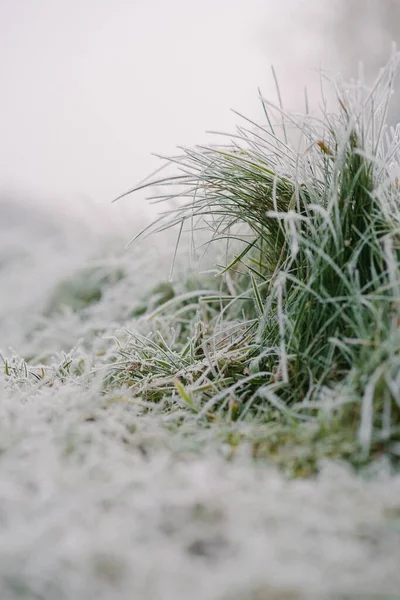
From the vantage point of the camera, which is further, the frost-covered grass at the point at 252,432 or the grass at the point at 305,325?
the grass at the point at 305,325

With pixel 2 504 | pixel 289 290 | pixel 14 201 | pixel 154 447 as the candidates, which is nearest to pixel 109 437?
pixel 154 447

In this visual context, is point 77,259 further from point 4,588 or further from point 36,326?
point 4,588

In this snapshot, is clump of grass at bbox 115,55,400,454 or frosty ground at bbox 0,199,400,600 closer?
frosty ground at bbox 0,199,400,600

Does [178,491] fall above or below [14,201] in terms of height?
above

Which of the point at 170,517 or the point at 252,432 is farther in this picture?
the point at 252,432

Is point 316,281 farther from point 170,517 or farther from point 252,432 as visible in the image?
point 170,517

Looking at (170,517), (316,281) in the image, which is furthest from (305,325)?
(170,517)
